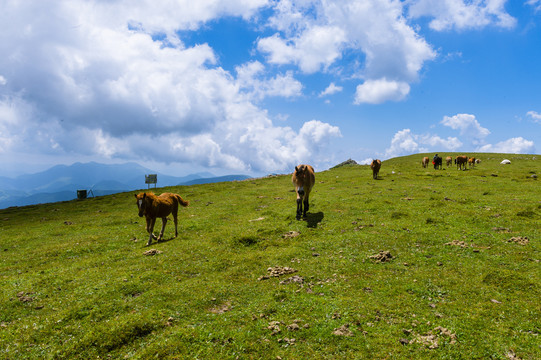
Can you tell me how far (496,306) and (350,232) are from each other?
8.05 m

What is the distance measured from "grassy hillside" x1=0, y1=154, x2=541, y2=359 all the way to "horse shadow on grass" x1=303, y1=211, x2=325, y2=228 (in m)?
0.21

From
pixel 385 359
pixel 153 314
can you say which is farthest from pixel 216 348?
pixel 385 359

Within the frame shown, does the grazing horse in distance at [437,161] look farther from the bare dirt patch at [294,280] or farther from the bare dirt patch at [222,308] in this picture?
the bare dirt patch at [222,308]

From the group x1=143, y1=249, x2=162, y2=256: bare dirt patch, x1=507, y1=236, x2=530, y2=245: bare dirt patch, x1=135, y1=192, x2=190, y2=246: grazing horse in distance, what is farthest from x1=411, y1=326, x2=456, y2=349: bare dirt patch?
x1=135, y1=192, x2=190, y2=246: grazing horse in distance

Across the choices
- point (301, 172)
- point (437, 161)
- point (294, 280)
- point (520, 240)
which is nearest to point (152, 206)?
point (294, 280)

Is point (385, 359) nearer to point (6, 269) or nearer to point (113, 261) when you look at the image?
point (113, 261)

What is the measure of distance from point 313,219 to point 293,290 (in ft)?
32.6

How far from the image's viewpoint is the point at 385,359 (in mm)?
6215

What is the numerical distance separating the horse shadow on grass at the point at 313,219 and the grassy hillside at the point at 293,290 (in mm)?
212

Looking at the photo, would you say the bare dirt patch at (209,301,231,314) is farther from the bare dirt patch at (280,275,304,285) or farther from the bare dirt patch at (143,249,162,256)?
the bare dirt patch at (143,249,162,256)

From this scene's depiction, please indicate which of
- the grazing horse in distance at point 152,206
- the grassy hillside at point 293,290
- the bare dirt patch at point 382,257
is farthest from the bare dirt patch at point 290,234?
the grazing horse in distance at point 152,206

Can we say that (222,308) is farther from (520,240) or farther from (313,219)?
(520,240)

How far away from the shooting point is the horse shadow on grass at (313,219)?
17.9 metres

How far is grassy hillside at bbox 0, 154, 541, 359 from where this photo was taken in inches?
268
